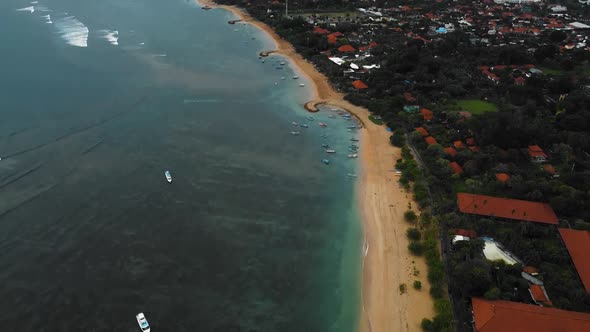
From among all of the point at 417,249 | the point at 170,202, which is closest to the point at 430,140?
the point at 417,249

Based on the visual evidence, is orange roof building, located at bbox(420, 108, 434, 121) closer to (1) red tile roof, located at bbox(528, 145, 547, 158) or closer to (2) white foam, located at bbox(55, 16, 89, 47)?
(1) red tile roof, located at bbox(528, 145, 547, 158)

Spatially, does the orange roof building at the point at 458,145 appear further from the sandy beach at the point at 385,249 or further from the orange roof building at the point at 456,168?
the sandy beach at the point at 385,249

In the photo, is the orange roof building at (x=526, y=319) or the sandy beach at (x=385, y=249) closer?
the orange roof building at (x=526, y=319)

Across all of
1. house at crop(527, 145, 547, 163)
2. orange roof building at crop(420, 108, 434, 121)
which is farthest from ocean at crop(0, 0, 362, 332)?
house at crop(527, 145, 547, 163)

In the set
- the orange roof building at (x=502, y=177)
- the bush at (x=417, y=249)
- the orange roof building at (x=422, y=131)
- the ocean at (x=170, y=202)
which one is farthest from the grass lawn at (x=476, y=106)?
the bush at (x=417, y=249)

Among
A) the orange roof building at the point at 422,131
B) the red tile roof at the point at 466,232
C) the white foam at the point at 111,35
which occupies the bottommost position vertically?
the red tile roof at the point at 466,232

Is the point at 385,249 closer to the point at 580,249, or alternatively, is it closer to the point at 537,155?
the point at 580,249
